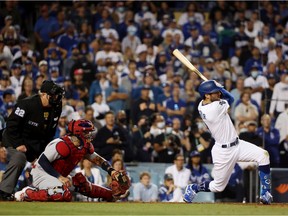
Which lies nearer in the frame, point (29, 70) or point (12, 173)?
point (12, 173)

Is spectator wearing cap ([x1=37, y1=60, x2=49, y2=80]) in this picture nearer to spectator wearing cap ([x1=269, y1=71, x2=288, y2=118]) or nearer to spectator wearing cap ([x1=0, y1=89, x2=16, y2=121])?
spectator wearing cap ([x1=0, y1=89, x2=16, y2=121])

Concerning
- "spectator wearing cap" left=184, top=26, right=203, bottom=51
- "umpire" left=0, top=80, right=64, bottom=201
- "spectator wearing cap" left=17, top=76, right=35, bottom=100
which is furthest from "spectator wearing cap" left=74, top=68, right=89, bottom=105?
"umpire" left=0, top=80, right=64, bottom=201

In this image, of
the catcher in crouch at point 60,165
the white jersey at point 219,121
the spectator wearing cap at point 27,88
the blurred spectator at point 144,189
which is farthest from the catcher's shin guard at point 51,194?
the spectator wearing cap at point 27,88

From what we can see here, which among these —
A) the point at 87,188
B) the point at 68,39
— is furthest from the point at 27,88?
the point at 87,188

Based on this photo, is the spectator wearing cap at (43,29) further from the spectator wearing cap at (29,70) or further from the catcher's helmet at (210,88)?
the catcher's helmet at (210,88)

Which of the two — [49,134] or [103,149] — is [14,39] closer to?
[103,149]

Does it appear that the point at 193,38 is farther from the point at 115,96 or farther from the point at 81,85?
the point at 81,85
